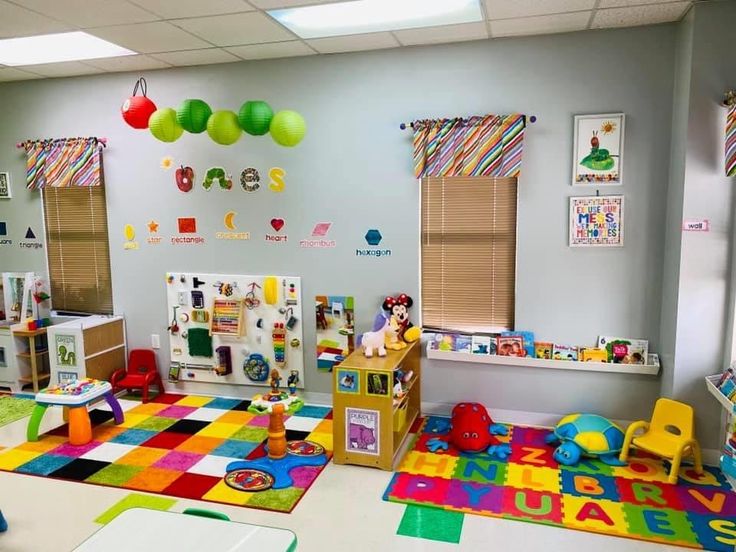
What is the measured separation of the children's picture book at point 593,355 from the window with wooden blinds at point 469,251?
0.51m

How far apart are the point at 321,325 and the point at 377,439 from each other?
1.23 meters

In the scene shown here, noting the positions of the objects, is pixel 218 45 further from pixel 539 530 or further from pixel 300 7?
pixel 539 530

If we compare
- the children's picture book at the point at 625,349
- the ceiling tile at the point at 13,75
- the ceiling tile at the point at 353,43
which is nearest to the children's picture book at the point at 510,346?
the children's picture book at the point at 625,349

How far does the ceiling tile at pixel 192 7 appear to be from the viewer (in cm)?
310

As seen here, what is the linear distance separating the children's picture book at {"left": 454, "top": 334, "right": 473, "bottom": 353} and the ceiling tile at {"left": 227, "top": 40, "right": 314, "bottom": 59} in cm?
234

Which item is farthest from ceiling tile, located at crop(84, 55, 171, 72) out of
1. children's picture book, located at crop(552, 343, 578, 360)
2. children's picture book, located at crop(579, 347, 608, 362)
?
children's picture book, located at crop(579, 347, 608, 362)

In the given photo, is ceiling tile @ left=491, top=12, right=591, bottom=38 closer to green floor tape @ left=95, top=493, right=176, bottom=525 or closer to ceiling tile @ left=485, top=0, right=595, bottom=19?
ceiling tile @ left=485, top=0, right=595, bottom=19

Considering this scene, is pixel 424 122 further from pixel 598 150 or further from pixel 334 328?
pixel 334 328

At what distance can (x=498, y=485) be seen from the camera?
3188 mm

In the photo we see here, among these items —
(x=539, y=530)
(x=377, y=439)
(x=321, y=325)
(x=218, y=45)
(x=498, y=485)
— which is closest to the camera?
(x=539, y=530)

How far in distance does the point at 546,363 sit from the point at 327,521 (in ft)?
6.20

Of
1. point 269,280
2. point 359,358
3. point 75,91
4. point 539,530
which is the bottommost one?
point 539,530

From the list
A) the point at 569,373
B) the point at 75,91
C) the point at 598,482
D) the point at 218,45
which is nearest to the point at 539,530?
the point at 598,482

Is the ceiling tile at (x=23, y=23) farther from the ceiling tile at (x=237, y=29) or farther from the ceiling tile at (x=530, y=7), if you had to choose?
the ceiling tile at (x=530, y=7)
